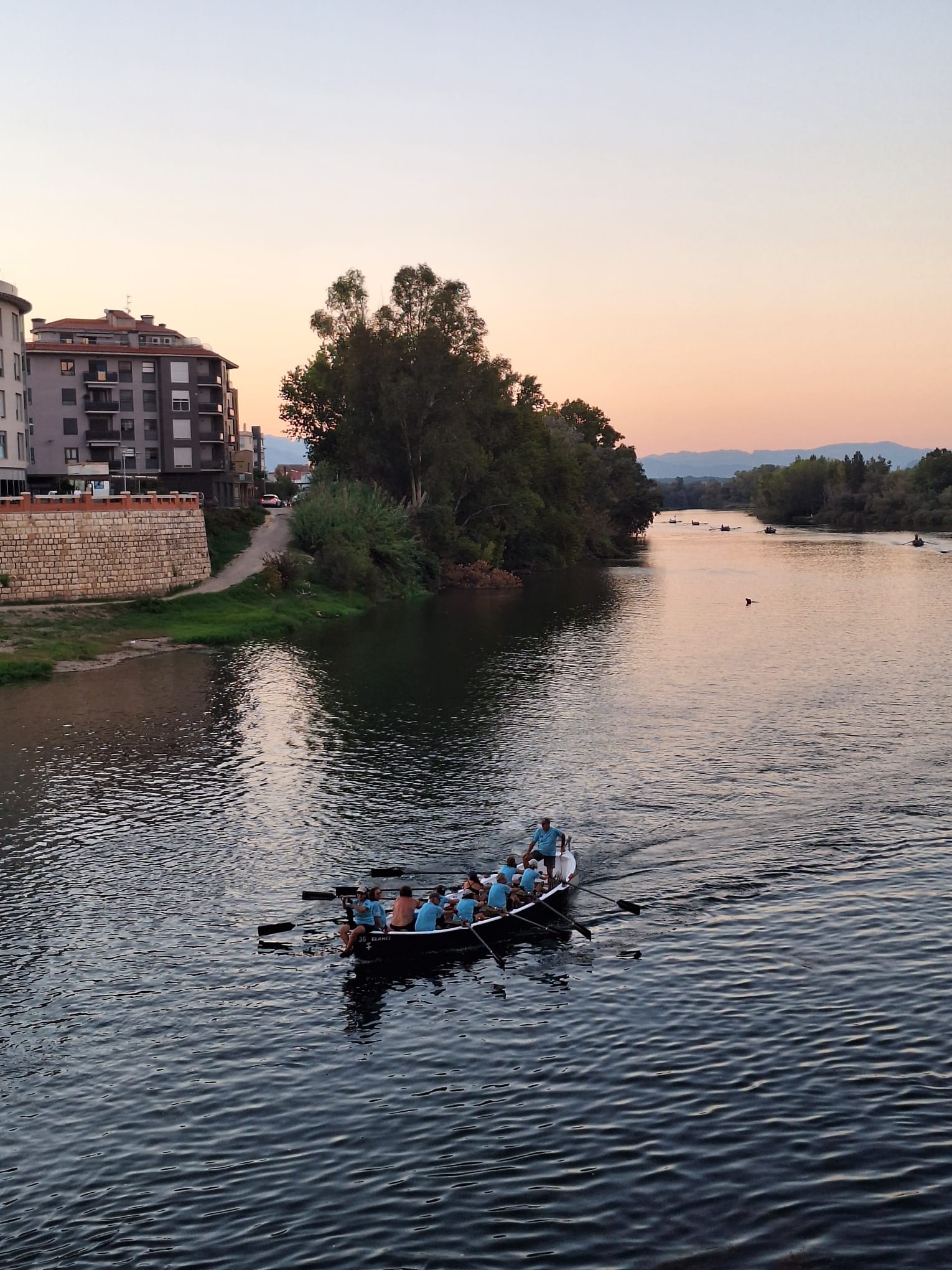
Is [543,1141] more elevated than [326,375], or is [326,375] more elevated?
[326,375]

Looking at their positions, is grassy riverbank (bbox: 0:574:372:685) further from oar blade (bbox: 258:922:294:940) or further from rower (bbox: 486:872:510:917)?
rower (bbox: 486:872:510:917)

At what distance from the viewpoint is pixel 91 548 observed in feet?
244

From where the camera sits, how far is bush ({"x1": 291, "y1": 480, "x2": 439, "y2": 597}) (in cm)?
9444

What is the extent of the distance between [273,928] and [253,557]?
68.2 metres

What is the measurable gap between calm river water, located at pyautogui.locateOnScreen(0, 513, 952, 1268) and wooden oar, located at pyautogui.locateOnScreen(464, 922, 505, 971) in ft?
0.82

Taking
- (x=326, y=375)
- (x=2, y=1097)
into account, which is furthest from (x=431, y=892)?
(x=326, y=375)

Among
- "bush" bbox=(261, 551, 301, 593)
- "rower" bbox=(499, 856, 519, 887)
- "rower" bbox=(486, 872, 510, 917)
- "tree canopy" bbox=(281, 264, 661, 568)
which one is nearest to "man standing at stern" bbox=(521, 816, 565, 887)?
"rower" bbox=(499, 856, 519, 887)

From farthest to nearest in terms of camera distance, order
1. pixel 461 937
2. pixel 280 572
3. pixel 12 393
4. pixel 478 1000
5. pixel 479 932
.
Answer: pixel 280 572
pixel 12 393
pixel 479 932
pixel 461 937
pixel 478 1000

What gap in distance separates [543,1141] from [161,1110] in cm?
720

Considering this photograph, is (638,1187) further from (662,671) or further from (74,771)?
(662,671)

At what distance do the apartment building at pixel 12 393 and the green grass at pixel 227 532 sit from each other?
47.0ft

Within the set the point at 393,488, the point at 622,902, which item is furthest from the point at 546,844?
the point at 393,488

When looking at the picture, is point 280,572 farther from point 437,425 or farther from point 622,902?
point 622,902

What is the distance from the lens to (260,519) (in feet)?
370
